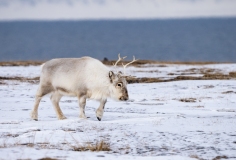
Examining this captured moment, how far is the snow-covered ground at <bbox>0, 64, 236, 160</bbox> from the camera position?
10633mm

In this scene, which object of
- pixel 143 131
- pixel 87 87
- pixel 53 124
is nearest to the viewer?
pixel 143 131

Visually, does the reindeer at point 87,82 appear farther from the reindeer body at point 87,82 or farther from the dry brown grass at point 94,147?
the dry brown grass at point 94,147

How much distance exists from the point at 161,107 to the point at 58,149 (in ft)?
27.5

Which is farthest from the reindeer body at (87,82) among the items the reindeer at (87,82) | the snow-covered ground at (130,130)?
the snow-covered ground at (130,130)

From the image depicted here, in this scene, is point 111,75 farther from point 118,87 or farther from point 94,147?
point 94,147

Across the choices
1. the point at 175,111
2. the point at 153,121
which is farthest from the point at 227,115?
the point at 153,121

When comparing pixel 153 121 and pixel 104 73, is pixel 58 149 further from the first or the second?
pixel 104 73

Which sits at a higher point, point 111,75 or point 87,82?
point 111,75

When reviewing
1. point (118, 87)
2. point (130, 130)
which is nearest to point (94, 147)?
point (130, 130)

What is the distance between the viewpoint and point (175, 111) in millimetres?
17406

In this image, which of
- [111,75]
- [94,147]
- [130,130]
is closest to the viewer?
[94,147]

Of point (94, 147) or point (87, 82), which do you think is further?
point (87, 82)

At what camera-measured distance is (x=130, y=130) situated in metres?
12.8

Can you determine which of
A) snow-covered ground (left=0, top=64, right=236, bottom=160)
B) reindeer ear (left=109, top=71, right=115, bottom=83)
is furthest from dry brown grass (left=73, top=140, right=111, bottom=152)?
reindeer ear (left=109, top=71, right=115, bottom=83)
